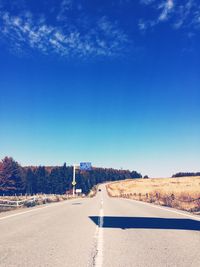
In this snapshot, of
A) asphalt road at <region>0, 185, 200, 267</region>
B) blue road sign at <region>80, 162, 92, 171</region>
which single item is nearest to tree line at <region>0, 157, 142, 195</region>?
blue road sign at <region>80, 162, 92, 171</region>

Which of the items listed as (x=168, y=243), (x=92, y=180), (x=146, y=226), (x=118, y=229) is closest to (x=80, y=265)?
(x=168, y=243)

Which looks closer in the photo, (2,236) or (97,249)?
(97,249)

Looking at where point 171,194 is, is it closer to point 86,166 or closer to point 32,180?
point 86,166

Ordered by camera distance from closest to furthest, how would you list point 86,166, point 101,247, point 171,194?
point 101,247 < point 171,194 < point 86,166

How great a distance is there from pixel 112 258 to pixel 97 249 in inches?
41.0

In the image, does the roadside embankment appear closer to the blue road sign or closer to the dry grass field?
the dry grass field

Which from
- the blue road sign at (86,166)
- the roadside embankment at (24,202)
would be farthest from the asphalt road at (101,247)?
the blue road sign at (86,166)

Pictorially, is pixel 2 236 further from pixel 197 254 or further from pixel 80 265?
pixel 197 254

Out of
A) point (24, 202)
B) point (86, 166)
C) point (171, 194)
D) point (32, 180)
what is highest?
point (32, 180)

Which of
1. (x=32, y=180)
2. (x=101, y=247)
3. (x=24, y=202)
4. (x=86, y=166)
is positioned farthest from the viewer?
(x=32, y=180)

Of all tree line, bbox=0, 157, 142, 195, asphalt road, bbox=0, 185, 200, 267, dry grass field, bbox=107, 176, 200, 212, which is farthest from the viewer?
tree line, bbox=0, 157, 142, 195

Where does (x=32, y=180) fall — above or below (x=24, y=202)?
above

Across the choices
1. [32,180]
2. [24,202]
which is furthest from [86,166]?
[32,180]

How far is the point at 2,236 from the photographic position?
31.2ft
